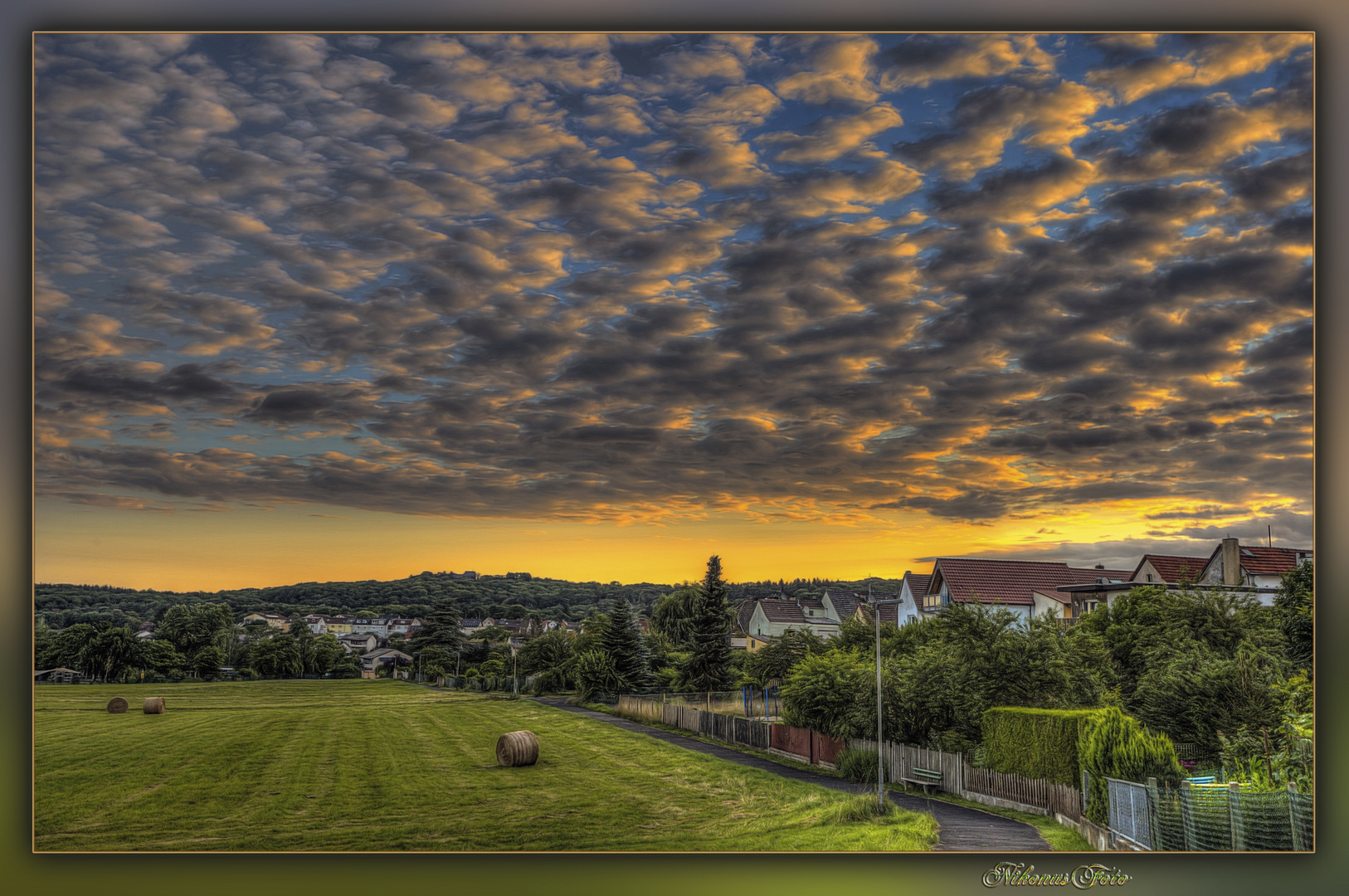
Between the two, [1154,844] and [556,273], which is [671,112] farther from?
[1154,844]

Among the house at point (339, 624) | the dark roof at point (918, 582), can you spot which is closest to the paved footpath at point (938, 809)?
the dark roof at point (918, 582)

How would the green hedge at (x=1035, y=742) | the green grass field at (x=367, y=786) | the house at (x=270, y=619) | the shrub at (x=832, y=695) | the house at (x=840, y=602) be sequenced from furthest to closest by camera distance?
the shrub at (x=832, y=695) → the house at (x=840, y=602) → the green hedge at (x=1035, y=742) → the house at (x=270, y=619) → the green grass field at (x=367, y=786)

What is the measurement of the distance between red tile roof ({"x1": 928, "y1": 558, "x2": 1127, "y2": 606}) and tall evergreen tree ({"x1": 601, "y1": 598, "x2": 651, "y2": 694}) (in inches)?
161

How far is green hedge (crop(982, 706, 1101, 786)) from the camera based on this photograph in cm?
937

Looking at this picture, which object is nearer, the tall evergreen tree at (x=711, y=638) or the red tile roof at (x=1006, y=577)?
the red tile roof at (x=1006, y=577)

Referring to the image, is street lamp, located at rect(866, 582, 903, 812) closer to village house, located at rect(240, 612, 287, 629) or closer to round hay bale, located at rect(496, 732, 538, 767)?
round hay bale, located at rect(496, 732, 538, 767)

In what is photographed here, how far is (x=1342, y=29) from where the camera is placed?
7867mm

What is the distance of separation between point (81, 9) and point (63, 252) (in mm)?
2402

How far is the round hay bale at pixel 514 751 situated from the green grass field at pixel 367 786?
0.34 ft

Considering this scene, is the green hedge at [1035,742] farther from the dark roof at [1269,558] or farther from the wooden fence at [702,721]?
the wooden fence at [702,721]

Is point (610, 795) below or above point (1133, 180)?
below

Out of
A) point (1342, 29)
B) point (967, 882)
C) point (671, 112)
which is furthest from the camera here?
point (671, 112)

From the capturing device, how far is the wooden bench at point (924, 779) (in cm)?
1052

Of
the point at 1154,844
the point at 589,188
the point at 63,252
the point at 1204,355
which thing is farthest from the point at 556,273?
the point at 1154,844
